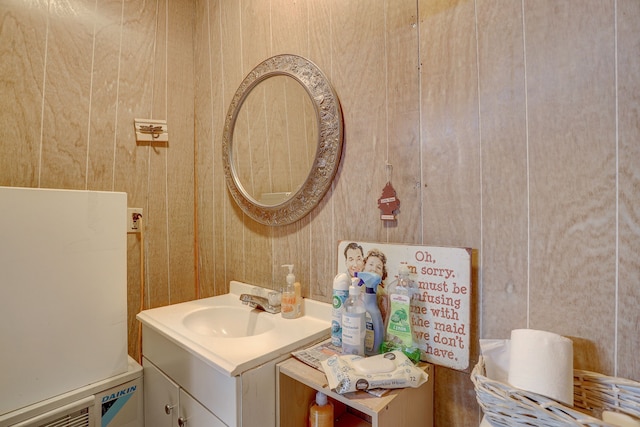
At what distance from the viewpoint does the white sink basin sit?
121 centimetres

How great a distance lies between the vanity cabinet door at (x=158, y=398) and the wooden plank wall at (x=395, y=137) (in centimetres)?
39

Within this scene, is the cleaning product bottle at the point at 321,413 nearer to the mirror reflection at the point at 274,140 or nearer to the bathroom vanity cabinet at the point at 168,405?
the bathroom vanity cabinet at the point at 168,405

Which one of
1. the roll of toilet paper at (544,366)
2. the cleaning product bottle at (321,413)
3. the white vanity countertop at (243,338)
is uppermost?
the roll of toilet paper at (544,366)

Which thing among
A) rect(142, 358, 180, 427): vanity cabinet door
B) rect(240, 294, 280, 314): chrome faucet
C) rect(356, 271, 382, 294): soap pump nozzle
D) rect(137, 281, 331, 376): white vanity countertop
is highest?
rect(356, 271, 382, 294): soap pump nozzle

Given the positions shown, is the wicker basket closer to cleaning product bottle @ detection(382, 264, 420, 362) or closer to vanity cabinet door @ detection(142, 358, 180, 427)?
cleaning product bottle @ detection(382, 264, 420, 362)

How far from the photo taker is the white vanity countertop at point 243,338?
2.71ft

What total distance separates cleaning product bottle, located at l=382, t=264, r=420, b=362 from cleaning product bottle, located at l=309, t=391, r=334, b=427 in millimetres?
224

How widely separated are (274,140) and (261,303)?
2.22 feet

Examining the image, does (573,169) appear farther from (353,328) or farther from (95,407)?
(95,407)

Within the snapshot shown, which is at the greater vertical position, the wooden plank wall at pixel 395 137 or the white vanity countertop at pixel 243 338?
the wooden plank wall at pixel 395 137

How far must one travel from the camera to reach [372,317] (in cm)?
90

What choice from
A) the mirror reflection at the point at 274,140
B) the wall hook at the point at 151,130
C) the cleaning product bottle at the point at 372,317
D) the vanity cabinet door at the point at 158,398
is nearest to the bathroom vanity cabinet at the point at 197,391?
the vanity cabinet door at the point at 158,398

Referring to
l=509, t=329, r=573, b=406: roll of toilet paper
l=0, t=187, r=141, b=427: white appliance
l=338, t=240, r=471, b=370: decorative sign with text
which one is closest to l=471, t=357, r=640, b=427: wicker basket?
l=509, t=329, r=573, b=406: roll of toilet paper

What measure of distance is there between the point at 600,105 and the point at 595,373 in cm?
59
